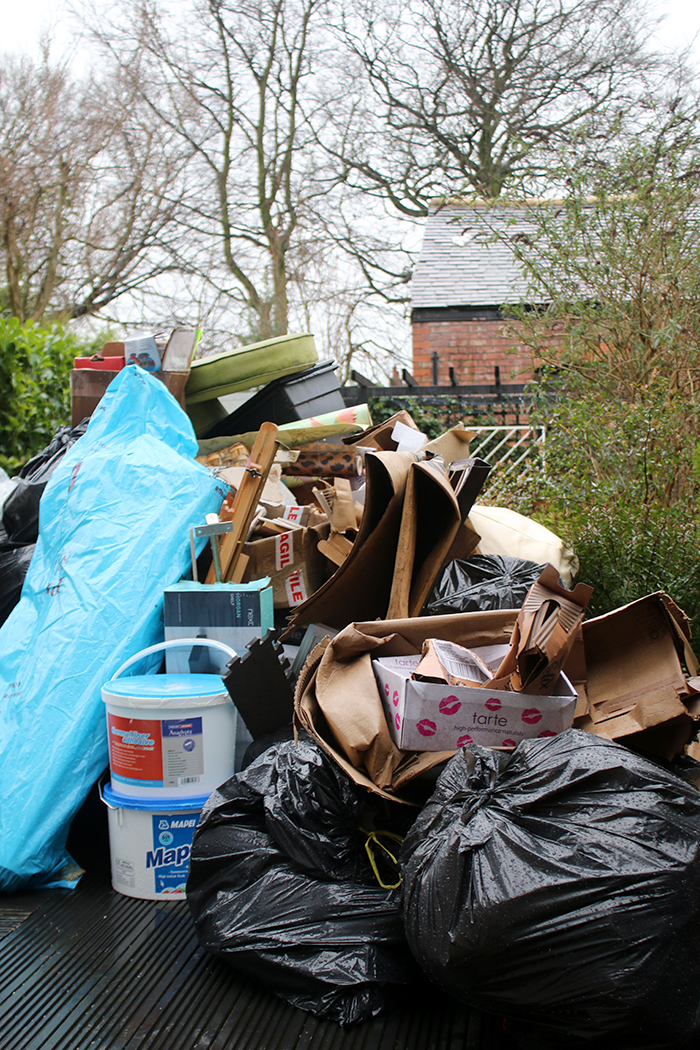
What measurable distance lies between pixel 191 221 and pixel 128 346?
1035 centimetres

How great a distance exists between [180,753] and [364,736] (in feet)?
1.89

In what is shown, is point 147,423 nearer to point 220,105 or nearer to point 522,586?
point 522,586

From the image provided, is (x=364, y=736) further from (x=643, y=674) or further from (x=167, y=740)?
(x=643, y=674)

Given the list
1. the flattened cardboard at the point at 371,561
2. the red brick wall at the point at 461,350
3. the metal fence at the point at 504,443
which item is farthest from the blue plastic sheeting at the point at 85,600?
the red brick wall at the point at 461,350

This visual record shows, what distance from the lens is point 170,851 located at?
2068 mm

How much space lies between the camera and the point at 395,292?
1367cm

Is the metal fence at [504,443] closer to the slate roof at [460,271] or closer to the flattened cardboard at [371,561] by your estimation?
the slate roof at [460,271]

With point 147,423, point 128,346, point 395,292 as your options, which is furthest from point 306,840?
point 395,292

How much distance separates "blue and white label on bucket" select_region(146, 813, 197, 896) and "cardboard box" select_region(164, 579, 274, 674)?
51cm

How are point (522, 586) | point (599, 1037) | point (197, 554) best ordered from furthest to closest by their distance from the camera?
point (197, 554)
point (522, 586)
point (599, 1037)

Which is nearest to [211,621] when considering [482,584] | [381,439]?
[482,584]

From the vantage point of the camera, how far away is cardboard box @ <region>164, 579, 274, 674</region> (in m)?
2.45

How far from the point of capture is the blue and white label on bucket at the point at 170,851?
6.75 ft

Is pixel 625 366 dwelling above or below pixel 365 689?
above
